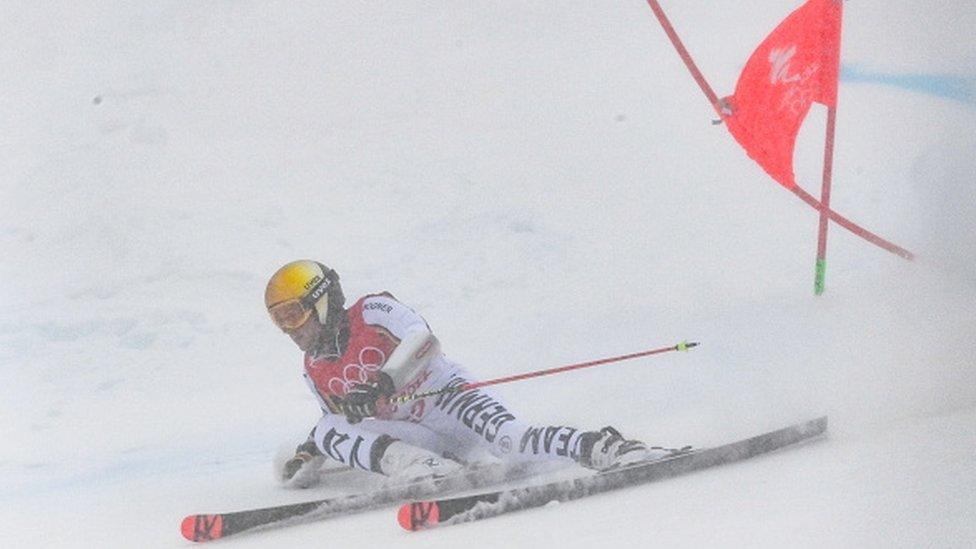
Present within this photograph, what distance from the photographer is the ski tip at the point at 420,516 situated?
220cm

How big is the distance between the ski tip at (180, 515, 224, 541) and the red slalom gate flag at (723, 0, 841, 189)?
1.16m

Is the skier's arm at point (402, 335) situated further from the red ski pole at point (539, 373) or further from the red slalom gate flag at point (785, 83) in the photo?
the red slalom gate flag at point (785, 83)

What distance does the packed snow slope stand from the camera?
2.58 metres

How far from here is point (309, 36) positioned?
2.76 meters

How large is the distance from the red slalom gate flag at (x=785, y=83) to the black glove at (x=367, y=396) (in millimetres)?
817

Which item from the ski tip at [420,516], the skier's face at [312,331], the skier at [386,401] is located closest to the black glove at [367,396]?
the skier at [386,401]

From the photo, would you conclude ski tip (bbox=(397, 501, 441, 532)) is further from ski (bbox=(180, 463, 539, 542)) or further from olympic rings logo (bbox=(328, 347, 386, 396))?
olympic rings logo (bbox=(328, 347, 386, 396))

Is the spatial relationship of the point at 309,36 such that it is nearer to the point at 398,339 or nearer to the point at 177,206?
the point at 177,206

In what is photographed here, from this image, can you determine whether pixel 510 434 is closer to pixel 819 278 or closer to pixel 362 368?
pixel 362 368

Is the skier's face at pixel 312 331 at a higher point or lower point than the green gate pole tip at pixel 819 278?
higher

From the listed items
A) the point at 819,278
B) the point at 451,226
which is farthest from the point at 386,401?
the point at 819,278

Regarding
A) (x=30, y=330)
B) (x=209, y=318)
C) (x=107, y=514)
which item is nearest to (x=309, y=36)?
(x=209, y=318)

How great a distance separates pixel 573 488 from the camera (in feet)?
7.48

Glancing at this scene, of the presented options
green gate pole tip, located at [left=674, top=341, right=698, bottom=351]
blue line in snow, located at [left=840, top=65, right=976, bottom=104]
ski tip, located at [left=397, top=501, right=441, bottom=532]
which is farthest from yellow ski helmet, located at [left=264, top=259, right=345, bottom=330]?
blue line in snow, located at [left=840, top=65, right=976, bottom=104]
